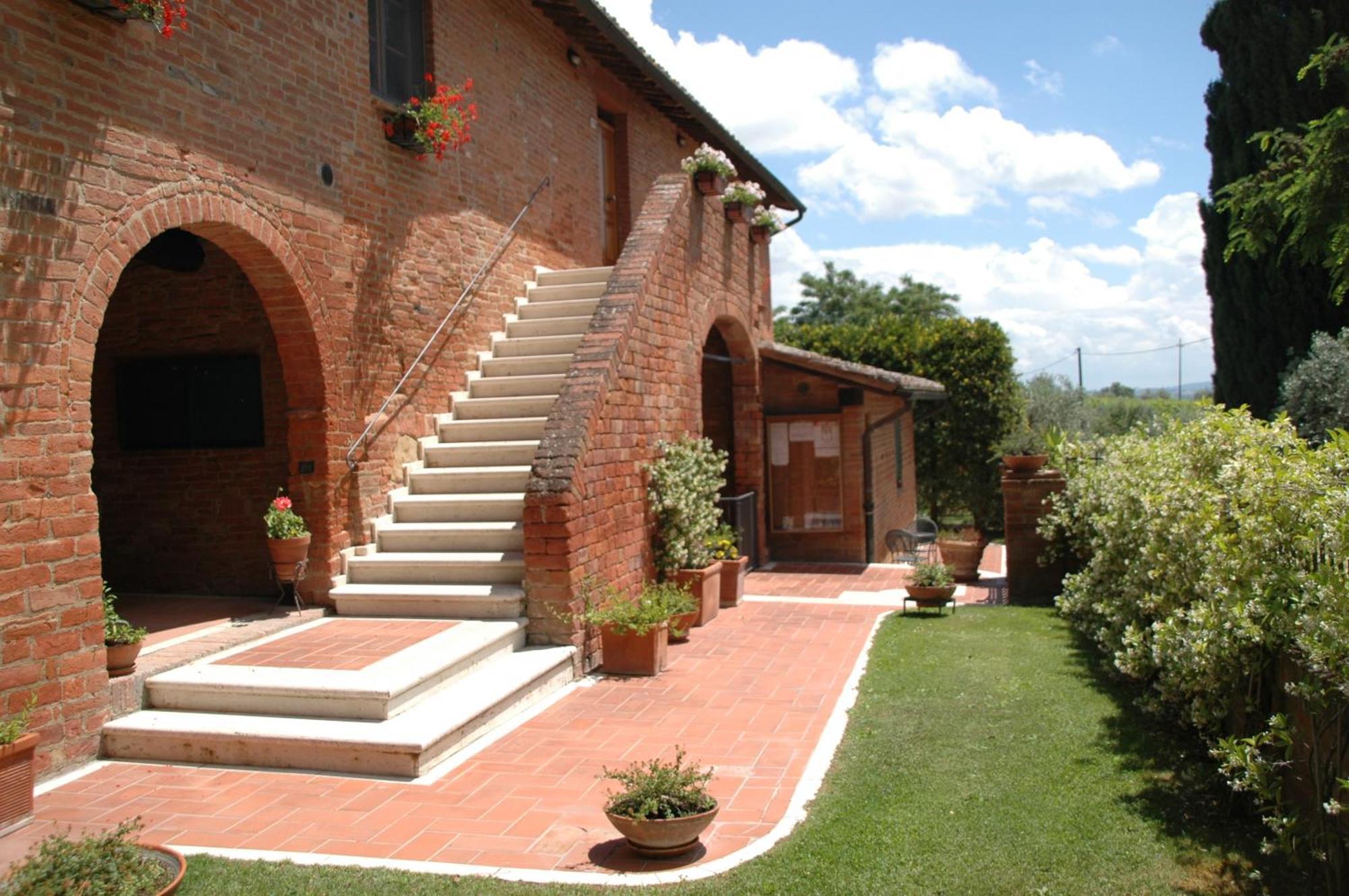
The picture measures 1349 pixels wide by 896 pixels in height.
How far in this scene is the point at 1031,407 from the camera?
20.2m

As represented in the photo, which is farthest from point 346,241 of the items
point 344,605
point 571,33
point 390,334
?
point 571,33

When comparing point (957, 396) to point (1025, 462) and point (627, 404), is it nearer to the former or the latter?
point (1025, 462)

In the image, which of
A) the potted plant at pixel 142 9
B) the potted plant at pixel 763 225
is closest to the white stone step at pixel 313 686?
the potted plant at pixel 142 9

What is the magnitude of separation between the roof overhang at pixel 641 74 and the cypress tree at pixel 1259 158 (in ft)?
25.1

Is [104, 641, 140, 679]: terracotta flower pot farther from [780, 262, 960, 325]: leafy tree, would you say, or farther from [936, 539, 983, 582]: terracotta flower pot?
[780, 262, 960, 325]: leafy tree

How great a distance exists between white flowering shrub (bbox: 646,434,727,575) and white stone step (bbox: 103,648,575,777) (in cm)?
310

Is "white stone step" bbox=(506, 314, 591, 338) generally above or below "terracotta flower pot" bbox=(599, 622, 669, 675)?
above

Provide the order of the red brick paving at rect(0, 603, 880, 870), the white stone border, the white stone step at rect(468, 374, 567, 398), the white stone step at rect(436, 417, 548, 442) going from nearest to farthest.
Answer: the white stone border → the red brick paving at rect(0, 603, 880, 870) → the white stone step at rect(436, 417, 548, 442) → the white stone step at rect(468, 374, 567, 398)

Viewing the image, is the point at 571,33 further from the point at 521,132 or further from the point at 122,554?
the point at 122,554

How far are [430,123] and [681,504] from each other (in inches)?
156

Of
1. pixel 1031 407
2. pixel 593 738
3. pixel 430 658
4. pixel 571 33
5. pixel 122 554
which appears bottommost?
pixel 593 738

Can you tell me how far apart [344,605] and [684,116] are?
10466mm

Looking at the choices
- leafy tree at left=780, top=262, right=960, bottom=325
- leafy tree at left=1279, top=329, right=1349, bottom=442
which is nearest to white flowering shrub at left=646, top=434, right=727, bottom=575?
leafy tree at left=1279, top=329, right=1349, bottom=442

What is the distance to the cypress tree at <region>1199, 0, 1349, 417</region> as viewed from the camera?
15.4 meters
